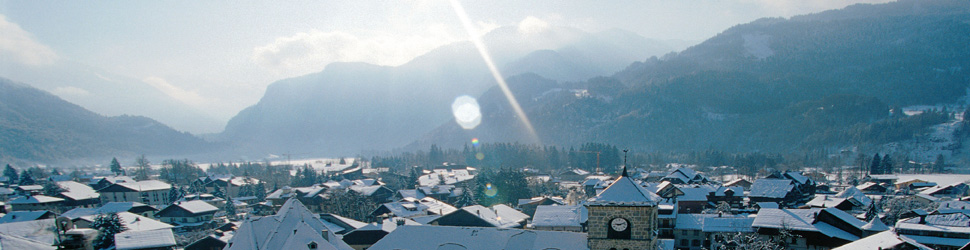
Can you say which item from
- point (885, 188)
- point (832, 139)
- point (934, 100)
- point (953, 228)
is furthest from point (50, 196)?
point (934, 100)

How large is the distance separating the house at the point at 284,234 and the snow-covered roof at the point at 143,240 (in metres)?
9.22

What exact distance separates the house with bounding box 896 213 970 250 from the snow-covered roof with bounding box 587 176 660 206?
846 inches

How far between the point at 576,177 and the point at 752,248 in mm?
68747

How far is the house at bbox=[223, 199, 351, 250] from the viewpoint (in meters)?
18.3

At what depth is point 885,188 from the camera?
62.7 meters

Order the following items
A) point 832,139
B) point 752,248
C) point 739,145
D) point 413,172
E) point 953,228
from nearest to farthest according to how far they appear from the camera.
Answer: point 752,248 → point 953,228 → point 413,172 → point 832,139 → point 739,145

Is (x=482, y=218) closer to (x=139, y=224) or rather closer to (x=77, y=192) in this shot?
(x=139, y=224)

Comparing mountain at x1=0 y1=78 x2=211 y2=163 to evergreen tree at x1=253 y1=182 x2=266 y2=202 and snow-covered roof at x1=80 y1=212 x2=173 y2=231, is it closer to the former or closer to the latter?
evergreen tree at x1=253 y1=182 x2=266 y2=202

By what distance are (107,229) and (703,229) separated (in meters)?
40.4

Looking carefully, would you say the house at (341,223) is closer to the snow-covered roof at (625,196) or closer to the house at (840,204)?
the snow-covered roof at (625,196)

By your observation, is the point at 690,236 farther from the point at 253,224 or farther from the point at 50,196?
the point at 50,196

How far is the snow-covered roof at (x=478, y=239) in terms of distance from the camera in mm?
17047

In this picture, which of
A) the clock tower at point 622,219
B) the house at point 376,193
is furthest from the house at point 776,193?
the house at point 376,193

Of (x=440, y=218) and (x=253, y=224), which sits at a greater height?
(x=253, y=224)
